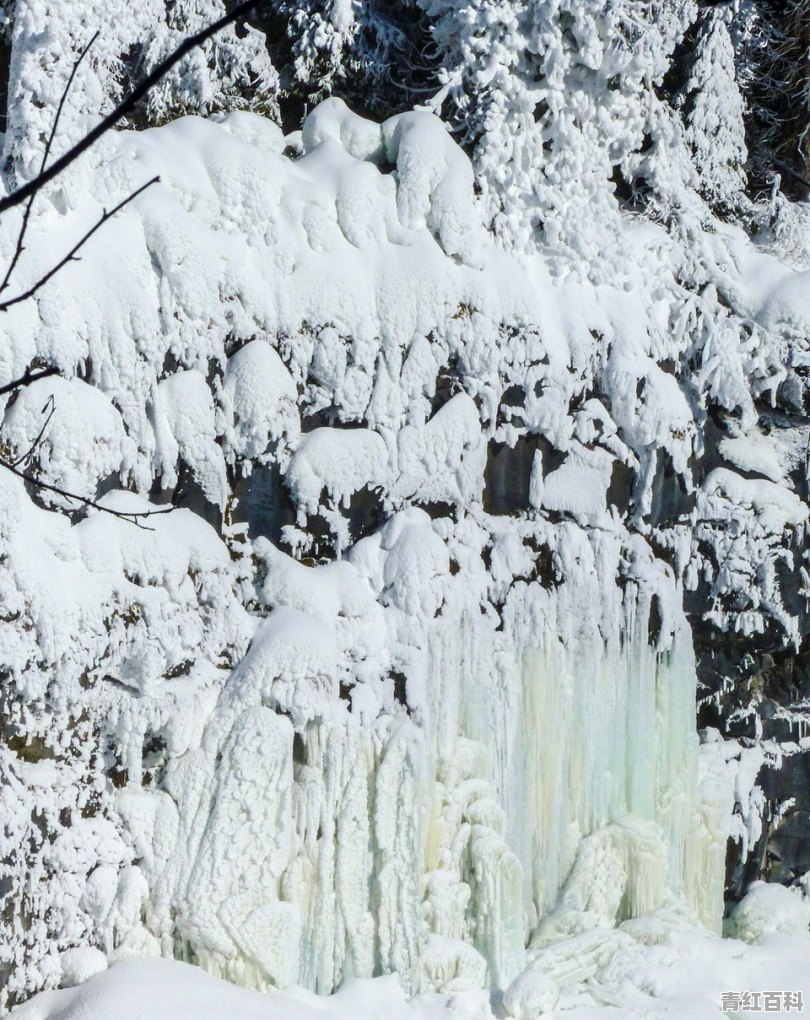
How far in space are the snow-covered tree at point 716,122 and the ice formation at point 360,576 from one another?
4.23ft

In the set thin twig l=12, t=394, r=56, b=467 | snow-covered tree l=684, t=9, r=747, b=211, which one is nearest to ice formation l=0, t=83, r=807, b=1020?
thin twig l=12, t=394, r=56, b=467

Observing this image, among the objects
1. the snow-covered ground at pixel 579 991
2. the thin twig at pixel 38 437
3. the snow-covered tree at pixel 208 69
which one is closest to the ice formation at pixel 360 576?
the snow-covered ground at pixel 579 991

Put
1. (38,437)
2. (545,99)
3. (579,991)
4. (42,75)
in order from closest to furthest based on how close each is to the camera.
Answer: (38,437) → (42,75) → (579,991) → (545,99)

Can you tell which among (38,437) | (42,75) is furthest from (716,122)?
(38,437)

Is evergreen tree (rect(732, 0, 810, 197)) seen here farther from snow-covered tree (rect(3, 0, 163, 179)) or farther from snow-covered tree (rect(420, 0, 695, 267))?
snow-covered tree (rect(3, 0, 163, 179))

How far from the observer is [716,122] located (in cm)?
994

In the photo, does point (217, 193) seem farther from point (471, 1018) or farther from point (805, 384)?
point (471, 1018)

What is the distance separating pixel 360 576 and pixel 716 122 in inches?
184

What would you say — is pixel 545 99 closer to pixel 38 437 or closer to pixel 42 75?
pixel 42 75

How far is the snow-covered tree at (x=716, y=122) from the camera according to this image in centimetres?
991

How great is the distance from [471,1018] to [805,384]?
446 centimetres

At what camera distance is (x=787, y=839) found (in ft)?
29.9

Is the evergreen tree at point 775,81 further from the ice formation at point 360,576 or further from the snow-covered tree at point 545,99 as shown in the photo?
the snow-covered tree at point 545,99

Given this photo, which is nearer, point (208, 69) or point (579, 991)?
point (579, 991)
